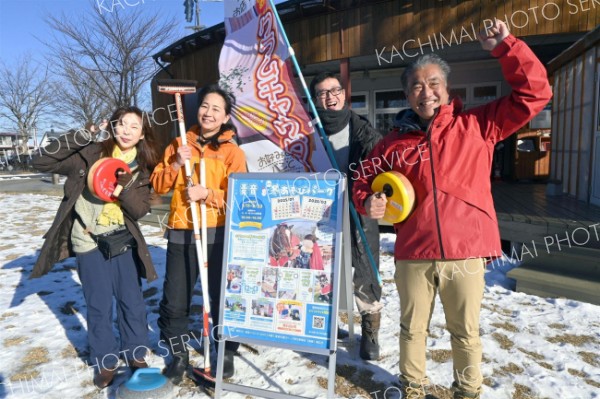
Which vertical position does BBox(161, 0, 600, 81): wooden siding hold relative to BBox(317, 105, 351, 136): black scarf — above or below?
above

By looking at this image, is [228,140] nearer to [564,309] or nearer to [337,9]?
[564,309]

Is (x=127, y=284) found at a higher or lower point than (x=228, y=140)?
lower

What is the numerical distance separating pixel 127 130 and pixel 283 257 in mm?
1339

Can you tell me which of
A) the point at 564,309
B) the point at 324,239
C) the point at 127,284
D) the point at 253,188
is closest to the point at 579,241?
the point at 564,309

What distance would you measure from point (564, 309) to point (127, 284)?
12.8 ft

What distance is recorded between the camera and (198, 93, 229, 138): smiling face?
2551 millimetres

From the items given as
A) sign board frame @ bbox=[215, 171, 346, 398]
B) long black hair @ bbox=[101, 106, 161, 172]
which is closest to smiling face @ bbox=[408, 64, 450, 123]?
sign board frame @ bbox=[215, 171, 346, 398]

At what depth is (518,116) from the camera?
1934mm

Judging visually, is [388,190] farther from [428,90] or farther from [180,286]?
[180,286]

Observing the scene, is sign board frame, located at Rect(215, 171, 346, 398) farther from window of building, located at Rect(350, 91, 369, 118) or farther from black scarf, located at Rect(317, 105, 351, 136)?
window of building, located at Rect(350, 91, 369, 118)

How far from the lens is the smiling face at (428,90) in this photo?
81.2 inches

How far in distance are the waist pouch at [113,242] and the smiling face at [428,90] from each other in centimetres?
208

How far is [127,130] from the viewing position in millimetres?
2588

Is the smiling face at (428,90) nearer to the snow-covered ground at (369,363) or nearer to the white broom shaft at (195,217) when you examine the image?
the white broom shaft at (195,217)
